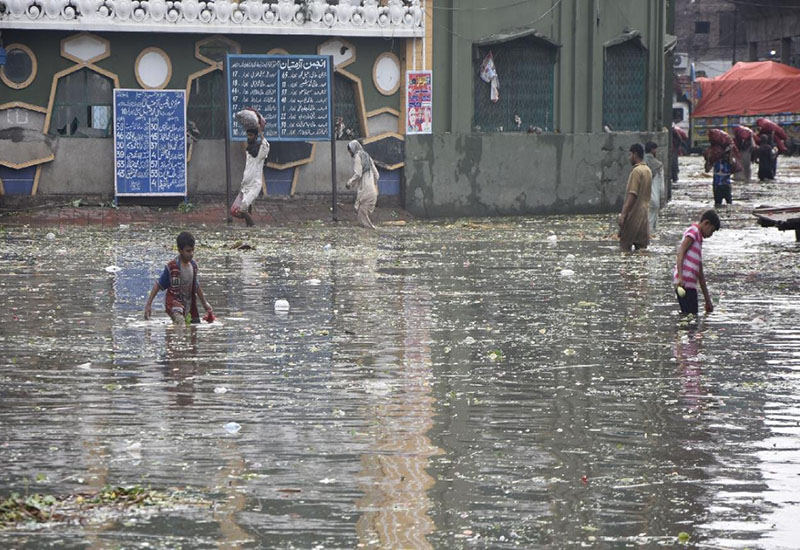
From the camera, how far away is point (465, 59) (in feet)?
80.9

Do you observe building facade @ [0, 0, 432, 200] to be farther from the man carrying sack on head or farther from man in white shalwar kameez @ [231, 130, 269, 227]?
man in white shalwar kameez @ [231, 130, 269, 227]

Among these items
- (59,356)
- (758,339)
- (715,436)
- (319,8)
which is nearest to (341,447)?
(715,436)

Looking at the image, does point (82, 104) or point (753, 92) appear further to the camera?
point (753, 92)

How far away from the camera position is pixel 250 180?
72.2ft

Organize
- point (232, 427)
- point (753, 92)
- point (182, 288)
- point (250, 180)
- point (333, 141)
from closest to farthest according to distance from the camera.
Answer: point (232, 427)
point (182, 288)
point (250, 180)
point (333, 141)
point (753, 92)

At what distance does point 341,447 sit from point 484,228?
1541 centimetres

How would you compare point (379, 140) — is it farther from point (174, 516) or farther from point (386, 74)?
point (174, 516)

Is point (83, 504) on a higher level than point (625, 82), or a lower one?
lower

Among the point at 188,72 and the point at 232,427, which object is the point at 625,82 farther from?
the point at 232,427

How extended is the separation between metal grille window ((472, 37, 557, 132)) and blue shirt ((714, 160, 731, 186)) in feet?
14.1

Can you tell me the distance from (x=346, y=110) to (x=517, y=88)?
10.3 feet

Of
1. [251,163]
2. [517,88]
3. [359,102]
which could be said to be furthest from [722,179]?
[251,163]

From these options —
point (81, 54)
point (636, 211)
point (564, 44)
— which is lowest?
point (636, 211)

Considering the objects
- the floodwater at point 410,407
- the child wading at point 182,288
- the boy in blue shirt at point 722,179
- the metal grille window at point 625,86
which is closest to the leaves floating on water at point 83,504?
the floodwater at point 410,407
